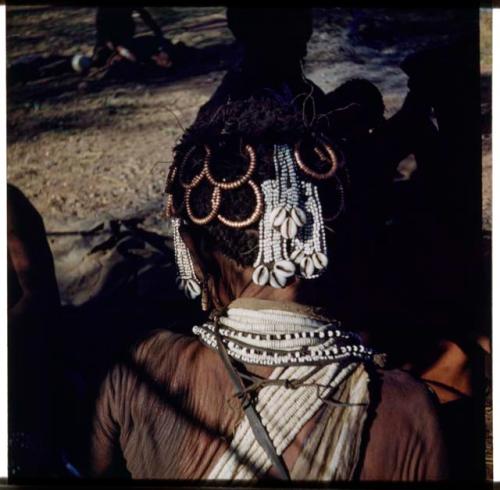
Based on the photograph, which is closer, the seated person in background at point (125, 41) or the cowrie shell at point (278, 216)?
the cowrie shell at point (278, 216)

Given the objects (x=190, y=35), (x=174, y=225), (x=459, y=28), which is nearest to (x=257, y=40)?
(x=190, y=35)

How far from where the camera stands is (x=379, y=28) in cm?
354

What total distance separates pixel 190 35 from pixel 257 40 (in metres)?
0.32

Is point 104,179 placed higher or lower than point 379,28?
lower

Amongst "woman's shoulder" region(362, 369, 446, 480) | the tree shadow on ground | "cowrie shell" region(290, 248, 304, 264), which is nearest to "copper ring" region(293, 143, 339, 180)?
"cowrie shell" region(290, 248, 304, 264)

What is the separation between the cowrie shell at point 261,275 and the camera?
2590 mm

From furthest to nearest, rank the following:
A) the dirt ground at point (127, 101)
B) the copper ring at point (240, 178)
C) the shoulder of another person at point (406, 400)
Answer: the dirt ground at point (127, 101)
the copper ring at point (240, 178)
the shoulder of another person at point (406, 400)

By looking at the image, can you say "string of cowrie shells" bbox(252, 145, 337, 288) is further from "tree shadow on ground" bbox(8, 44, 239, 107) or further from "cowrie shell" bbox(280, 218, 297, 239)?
"tree shadow on ground" bbox(8, 44, 239, 107)

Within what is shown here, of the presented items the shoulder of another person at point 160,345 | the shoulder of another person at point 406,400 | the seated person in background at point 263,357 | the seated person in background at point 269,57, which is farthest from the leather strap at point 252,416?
the seated person in background at point 269,57

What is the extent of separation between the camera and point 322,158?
105 inches

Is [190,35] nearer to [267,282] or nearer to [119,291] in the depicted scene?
[119,291]

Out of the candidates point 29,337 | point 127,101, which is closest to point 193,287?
point 29,337

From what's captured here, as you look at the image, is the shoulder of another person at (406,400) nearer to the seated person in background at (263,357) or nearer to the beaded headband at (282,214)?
the seated person in background at (263,357)

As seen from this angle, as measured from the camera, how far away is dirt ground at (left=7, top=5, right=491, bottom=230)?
3.47 m
